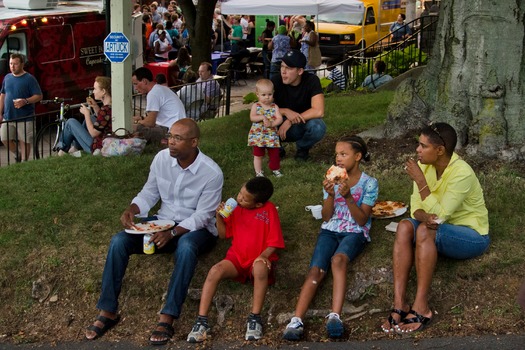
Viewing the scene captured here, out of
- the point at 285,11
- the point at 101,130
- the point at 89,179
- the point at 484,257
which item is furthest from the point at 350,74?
the point at 484,257

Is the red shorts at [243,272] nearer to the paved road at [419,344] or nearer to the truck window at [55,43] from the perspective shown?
the paved road at [419,344]

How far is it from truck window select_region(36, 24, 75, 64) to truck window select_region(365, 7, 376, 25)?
14920 mm

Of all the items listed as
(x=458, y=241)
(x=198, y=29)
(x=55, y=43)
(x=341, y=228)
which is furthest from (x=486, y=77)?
(x=198, y=29)

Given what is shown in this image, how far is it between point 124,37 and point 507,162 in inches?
169

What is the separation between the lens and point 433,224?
6492mm

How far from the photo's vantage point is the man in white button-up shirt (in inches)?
261

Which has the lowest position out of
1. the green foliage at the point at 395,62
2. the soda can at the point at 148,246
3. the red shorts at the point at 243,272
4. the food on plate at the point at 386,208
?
the red shorts at the point at 243,272

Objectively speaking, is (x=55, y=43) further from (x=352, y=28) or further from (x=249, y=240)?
(x=352, y=28)

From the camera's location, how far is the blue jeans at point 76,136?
10.4 metres

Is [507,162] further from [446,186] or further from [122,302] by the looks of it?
[122,302]

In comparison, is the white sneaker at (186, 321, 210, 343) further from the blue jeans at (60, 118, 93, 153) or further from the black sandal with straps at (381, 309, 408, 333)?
the blue jeans at (60, 118, 93, 153)

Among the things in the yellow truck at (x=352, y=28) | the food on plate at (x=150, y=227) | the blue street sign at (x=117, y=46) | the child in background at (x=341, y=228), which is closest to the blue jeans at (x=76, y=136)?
the blue street sign at (x=117, y=46)

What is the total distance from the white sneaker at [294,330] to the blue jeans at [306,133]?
2.89 meters

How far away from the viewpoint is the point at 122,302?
7090 millimetres
